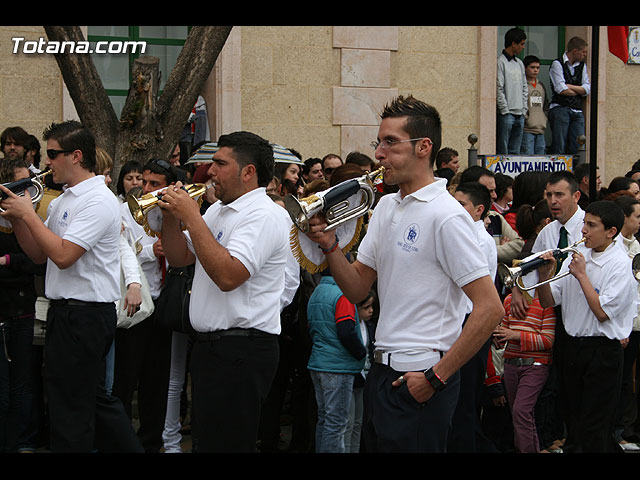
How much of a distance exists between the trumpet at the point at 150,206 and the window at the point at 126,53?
771 cm

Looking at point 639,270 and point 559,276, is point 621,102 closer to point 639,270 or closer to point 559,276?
point 639,270

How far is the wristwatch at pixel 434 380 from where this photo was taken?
344cm

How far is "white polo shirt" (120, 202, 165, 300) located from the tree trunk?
1.39m

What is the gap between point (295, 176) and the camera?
858 centimetres

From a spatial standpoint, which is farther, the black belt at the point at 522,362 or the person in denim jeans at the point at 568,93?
the person in denim jeans at the point at 568,93

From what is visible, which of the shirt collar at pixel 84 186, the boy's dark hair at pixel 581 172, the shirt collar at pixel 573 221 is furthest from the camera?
the boy's dark hair at pixel 581 172

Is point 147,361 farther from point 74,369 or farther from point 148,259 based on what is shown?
point 74,369

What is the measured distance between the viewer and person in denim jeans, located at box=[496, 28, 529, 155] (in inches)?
493

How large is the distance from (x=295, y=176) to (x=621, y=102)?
7.11m

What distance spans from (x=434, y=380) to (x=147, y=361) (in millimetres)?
3392

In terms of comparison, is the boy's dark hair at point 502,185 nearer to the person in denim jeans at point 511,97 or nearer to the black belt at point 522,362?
the black belt at point 522,362

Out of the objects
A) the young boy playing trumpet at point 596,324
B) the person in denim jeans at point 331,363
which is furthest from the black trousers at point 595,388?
the person in denim jeans at point 331,363

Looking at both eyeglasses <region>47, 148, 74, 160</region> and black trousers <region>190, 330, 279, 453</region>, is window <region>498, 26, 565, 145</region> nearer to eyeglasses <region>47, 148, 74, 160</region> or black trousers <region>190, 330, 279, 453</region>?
eyeglasses <region>47, 148, 74, 160</region>

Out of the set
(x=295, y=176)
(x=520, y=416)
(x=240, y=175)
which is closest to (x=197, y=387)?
(x=240, y=175)
